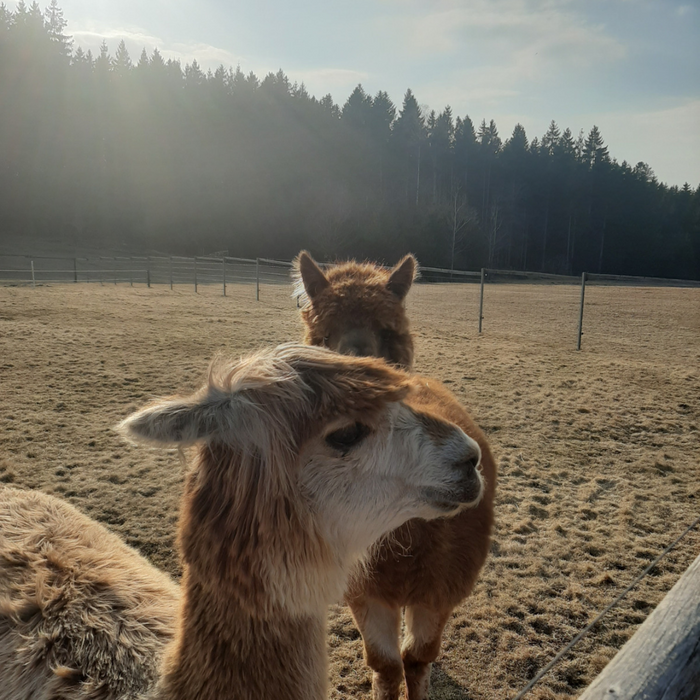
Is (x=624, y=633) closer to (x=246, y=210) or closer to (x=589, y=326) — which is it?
(x=589, y=326)

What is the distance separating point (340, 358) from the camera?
1.75 metres

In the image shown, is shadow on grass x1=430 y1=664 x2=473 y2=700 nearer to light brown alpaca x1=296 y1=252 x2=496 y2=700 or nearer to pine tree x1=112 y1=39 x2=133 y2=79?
light brown alpaca x1=296 y1=252 x2=496 y2=700

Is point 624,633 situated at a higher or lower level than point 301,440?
lower

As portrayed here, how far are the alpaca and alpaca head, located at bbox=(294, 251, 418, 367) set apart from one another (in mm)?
1551

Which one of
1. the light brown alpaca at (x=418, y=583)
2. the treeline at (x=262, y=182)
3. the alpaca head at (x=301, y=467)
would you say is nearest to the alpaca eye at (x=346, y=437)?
the alpaca head at (x=301, y=467)

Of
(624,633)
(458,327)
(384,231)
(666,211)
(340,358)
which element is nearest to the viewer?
(340,358)

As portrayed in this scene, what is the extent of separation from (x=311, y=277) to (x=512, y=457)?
315 cm

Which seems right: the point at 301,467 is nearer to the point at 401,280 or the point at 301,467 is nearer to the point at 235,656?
the point at 235,656

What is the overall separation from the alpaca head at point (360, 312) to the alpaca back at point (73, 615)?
68.7 inches

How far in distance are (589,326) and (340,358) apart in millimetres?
15306

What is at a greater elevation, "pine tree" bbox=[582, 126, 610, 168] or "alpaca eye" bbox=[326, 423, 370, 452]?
"pine tree" bbox=[582, 126, 610, 168]

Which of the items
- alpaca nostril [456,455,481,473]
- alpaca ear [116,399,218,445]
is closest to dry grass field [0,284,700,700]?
alpaca nostril [456,455,481,473]

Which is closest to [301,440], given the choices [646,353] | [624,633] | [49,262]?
[624,633]

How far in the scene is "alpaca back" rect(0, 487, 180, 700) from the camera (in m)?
1.69
